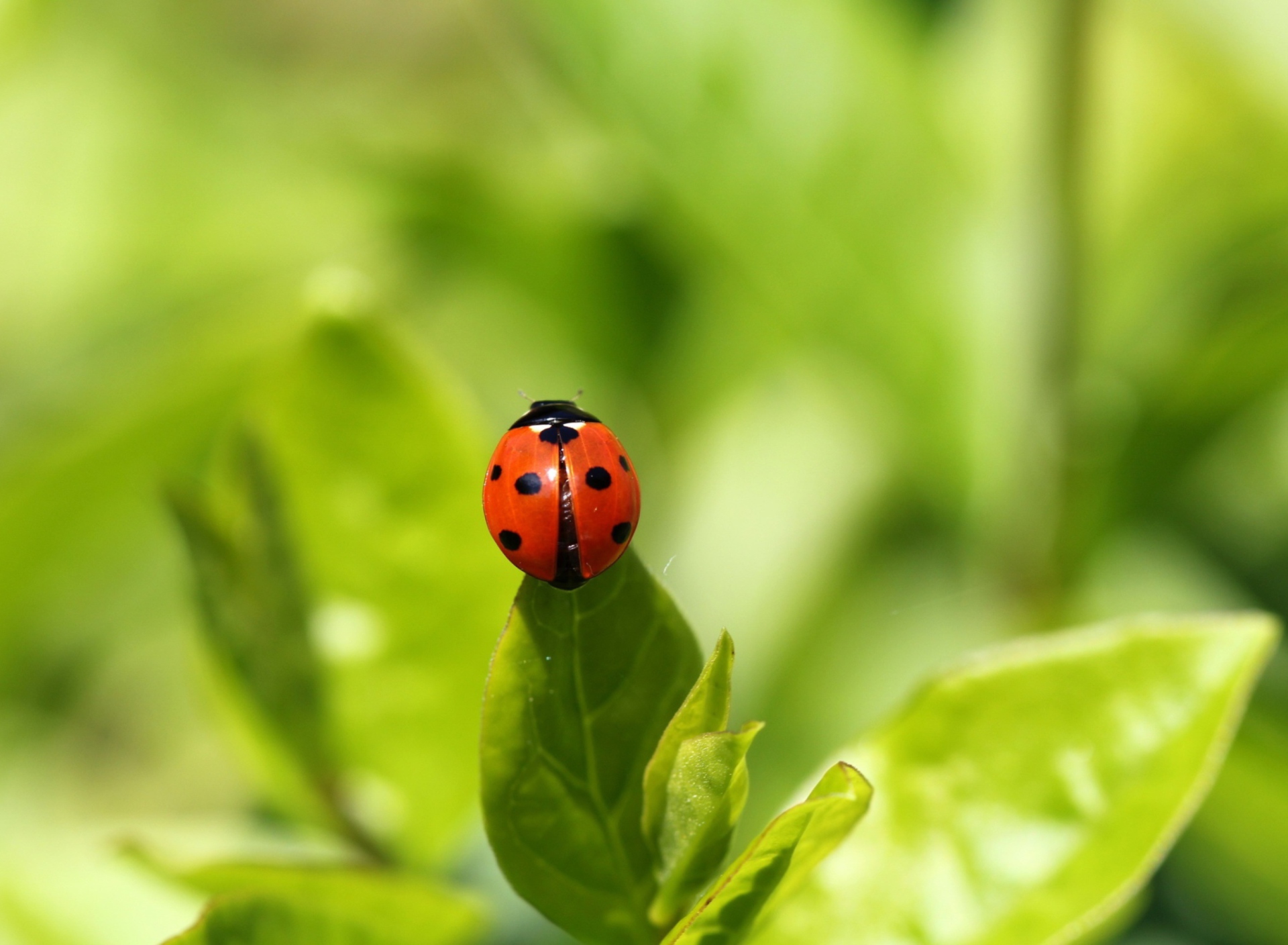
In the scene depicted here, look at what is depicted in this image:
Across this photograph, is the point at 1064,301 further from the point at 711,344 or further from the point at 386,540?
the point at 386,540

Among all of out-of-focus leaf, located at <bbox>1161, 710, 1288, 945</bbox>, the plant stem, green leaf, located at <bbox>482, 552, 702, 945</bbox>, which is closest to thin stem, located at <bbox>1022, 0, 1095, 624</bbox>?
the plant stem

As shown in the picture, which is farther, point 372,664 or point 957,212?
point 957,212

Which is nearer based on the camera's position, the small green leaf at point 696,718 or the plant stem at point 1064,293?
the small green leaf at point 696,718

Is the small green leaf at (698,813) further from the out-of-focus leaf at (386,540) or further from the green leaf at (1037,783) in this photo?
the out-of-focus leaf at (386,540)


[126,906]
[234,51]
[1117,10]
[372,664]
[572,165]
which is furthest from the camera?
[234,51]

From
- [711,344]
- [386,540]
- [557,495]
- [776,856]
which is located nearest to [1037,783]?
[776,856]

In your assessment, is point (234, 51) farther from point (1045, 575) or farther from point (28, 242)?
point (1045, 575)

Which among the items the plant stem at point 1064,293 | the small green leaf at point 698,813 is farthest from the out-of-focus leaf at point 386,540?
the plant stem at point 1064,293

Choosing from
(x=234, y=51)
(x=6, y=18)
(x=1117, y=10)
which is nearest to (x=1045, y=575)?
(x=1117, y=10)
